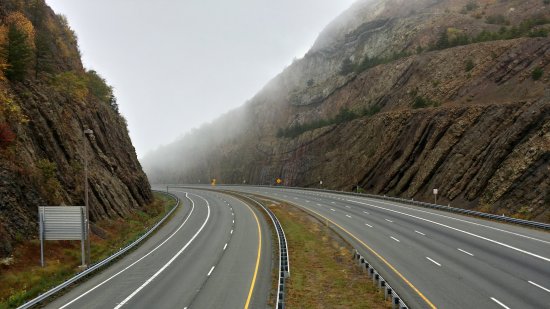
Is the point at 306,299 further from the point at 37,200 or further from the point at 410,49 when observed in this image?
the point at 410,49

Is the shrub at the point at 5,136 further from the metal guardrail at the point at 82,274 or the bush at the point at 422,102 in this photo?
the bush at the point at 422,102

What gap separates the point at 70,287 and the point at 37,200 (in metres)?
8.68

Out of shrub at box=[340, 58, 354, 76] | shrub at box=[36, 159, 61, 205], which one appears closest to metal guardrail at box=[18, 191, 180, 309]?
shrub at box=[36, 159, 61, 205]

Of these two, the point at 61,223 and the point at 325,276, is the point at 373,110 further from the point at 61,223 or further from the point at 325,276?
the point at 61,223

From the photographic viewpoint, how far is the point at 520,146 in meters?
35.2

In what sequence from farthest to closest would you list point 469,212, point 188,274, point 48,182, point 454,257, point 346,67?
1. point 346,67
2. point 469,212
3. point 48,182
4. point 454,257
5. point 188,274

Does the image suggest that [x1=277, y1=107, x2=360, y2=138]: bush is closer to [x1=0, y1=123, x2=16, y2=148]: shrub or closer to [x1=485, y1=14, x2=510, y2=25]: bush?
[x1=485, y1=14, x2=510, y2=25]: bush

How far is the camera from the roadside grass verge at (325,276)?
16.2 metres

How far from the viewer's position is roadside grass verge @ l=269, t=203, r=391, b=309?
16156 millimetres

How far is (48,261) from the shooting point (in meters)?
22.5

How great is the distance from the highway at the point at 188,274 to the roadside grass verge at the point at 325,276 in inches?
61.4

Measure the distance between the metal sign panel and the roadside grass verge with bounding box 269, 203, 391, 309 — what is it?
13167mm

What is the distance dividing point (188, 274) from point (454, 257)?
15.1m

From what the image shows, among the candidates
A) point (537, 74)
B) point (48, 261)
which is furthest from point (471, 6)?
point (48, 261)
